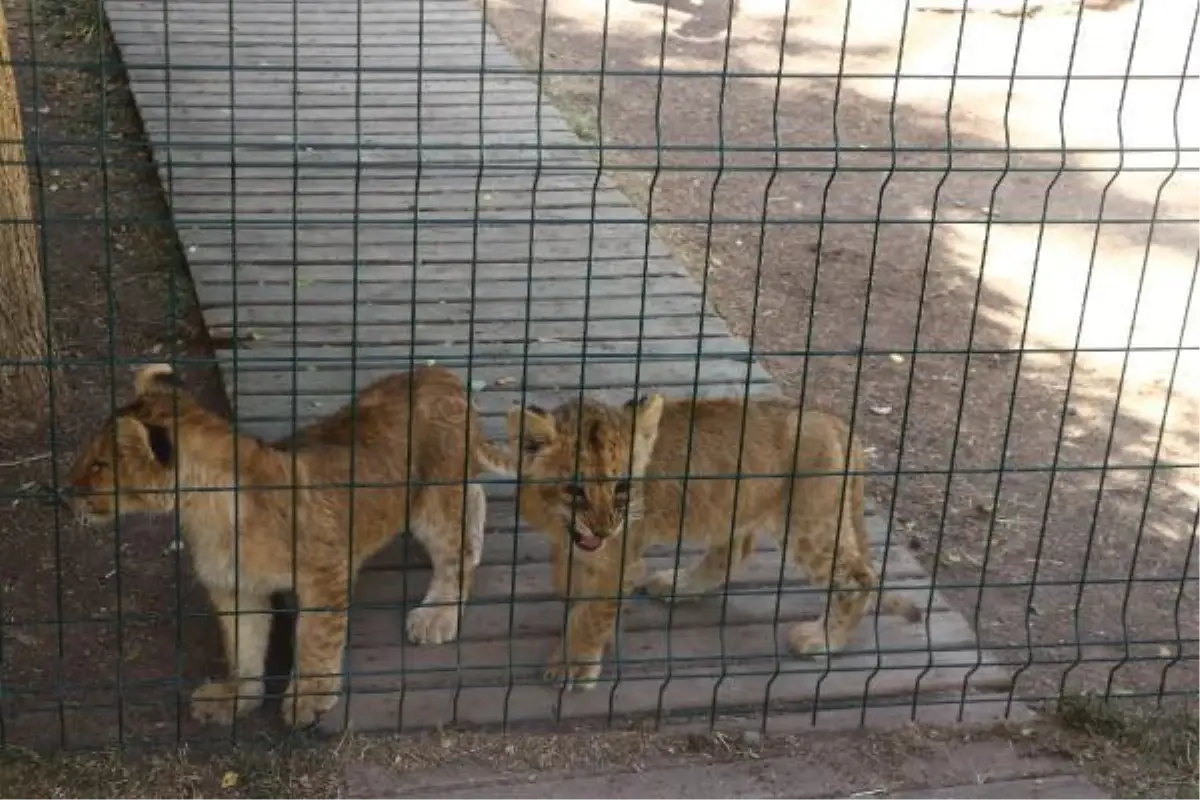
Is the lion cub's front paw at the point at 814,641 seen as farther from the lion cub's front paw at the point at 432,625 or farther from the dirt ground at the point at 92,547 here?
the dirt ground at the point at 92,547

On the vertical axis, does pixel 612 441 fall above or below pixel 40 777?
above

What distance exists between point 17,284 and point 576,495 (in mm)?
2885

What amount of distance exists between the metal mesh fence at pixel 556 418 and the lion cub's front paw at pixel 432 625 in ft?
0.07

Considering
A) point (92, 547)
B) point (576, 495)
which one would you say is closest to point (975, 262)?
point (576, 495)

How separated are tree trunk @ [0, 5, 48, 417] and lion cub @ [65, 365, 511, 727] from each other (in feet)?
5.89

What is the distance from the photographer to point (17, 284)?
21.2 feet

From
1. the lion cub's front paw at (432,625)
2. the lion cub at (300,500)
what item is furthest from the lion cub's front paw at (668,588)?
the lion cub's front paw at (432,625)

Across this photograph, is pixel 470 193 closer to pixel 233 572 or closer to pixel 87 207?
pixel 87 207

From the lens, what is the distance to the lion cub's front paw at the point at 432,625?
17.5 ft

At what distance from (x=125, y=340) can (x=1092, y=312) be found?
5241 mm

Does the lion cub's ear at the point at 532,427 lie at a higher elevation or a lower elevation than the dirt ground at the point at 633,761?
higher

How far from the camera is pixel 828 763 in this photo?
5.00 metres

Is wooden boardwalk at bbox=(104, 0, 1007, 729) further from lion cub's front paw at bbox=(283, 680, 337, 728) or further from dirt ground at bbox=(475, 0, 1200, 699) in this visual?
dirt ground at bbox=(475, 0, 1200, 699)

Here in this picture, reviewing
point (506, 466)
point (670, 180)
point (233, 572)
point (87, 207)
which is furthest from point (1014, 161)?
point (233, 572)
